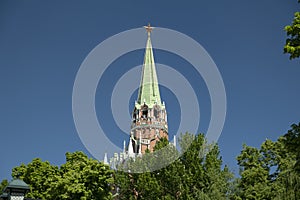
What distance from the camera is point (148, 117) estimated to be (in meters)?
77.8

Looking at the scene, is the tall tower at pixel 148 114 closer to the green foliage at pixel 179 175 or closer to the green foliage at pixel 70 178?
the green foliage at pixel 179 175

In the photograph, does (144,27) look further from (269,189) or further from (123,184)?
→ (269,189)

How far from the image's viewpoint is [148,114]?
77.9 m

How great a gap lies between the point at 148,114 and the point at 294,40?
65.2m

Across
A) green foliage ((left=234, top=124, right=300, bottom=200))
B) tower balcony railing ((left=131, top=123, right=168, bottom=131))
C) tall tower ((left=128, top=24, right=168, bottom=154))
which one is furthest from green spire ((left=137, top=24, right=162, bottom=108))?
green foliage ((left=234, top=124, right=300, bottom=200))

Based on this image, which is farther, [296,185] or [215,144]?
[215,144]

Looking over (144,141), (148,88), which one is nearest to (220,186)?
(144,141)

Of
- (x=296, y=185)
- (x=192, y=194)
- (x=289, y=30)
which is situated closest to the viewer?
(x=289, y=30)

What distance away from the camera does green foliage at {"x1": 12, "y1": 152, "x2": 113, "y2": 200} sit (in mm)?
30891

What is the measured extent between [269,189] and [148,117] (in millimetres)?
52201

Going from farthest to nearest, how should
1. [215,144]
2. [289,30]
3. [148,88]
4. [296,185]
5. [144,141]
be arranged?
1. [148,88]
2. [144,141]
3. [215,144]
4. [296,185]
5. [289,30]

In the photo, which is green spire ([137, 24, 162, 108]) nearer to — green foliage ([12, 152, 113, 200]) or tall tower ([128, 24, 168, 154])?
tall tower ([128, 24, 168, 154])

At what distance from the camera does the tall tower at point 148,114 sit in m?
75.8

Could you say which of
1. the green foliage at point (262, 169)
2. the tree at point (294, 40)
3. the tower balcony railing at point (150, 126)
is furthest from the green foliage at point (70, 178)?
the tower balcony railing at point (150, 126)
